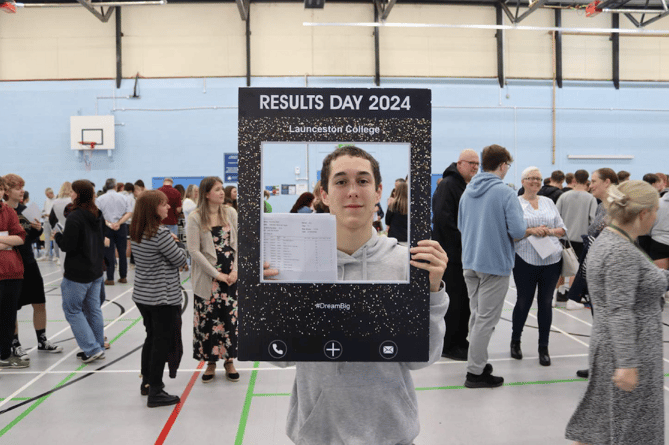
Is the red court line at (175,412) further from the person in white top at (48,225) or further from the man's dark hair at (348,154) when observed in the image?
the person in white top at (48,225)

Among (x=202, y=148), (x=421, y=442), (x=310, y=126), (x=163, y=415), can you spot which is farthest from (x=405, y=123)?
(x=202, y=148)

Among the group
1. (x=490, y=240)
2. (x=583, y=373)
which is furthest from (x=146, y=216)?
(x=583, y=373)

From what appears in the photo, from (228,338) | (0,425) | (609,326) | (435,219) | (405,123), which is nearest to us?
(405,123)

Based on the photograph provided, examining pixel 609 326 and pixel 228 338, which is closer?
pixel 609 326

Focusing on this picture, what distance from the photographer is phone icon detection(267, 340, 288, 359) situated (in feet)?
3.49

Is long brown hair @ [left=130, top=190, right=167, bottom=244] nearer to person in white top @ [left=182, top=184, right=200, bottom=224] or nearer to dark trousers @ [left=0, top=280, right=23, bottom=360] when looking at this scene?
dark trousers @ [left=0, top=280, right=23, bottom=360]

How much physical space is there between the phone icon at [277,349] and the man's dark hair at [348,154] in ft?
1.13

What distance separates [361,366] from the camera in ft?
4.03

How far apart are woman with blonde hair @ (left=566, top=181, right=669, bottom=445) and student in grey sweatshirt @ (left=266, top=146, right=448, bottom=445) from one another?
1132mm

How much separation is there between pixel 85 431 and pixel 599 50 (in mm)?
14109

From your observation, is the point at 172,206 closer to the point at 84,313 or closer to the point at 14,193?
the point at 14,193

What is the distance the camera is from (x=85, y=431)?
10.3 ft

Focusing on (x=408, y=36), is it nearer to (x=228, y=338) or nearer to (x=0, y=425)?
(x=228, y=338)

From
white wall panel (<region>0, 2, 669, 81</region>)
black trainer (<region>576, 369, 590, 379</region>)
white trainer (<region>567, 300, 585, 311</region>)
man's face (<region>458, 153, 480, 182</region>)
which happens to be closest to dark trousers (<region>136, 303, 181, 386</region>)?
man's face (<region>458, 153, 480, 182</region>)
